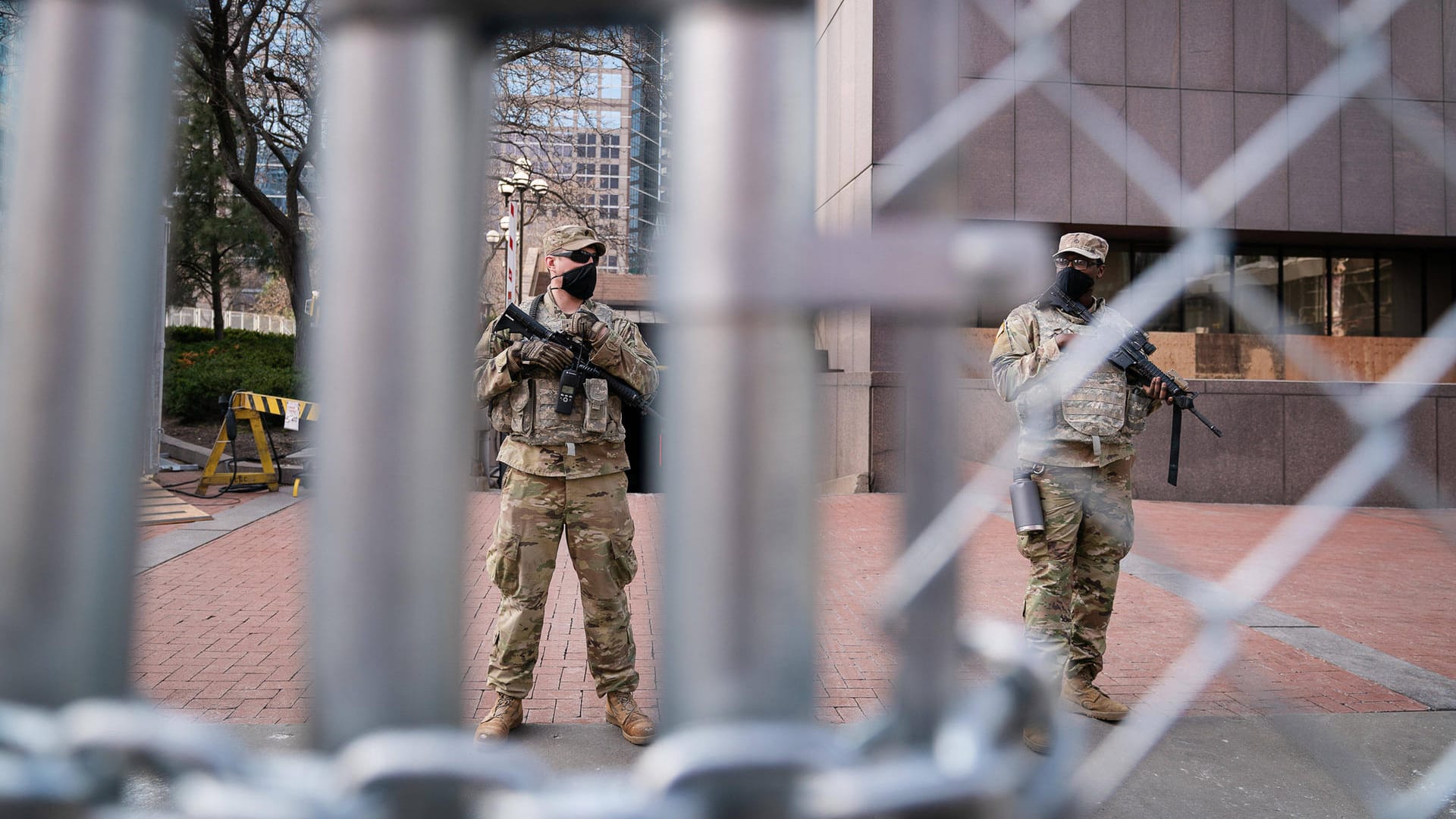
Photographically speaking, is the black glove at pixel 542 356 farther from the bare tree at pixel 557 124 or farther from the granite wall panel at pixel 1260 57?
the granite wall panel at pixel 1260 57

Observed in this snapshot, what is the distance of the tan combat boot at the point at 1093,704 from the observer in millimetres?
3443

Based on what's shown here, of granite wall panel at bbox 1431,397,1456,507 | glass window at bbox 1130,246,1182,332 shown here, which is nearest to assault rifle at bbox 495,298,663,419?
glass window at bbox 1130,246,1182,332

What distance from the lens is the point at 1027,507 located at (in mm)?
3283

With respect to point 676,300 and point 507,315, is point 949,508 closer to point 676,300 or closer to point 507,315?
point 676,300

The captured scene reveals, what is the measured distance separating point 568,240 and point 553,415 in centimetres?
75

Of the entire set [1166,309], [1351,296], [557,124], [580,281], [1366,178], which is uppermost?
[557,124]

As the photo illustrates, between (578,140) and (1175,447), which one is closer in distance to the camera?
(1175,447)

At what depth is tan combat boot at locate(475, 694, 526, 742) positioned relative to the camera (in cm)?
312

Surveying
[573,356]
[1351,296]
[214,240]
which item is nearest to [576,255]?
[573,356]

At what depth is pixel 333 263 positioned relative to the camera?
37 cm

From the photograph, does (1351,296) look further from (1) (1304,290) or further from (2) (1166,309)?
(2) (1166,309)

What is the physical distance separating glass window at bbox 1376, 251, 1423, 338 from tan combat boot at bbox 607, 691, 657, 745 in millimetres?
14036

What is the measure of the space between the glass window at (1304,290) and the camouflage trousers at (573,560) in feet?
41.6

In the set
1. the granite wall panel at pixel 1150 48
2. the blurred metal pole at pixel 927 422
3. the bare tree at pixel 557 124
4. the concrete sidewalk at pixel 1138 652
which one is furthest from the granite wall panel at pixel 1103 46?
the blurred metal pole at pixel 927 422
